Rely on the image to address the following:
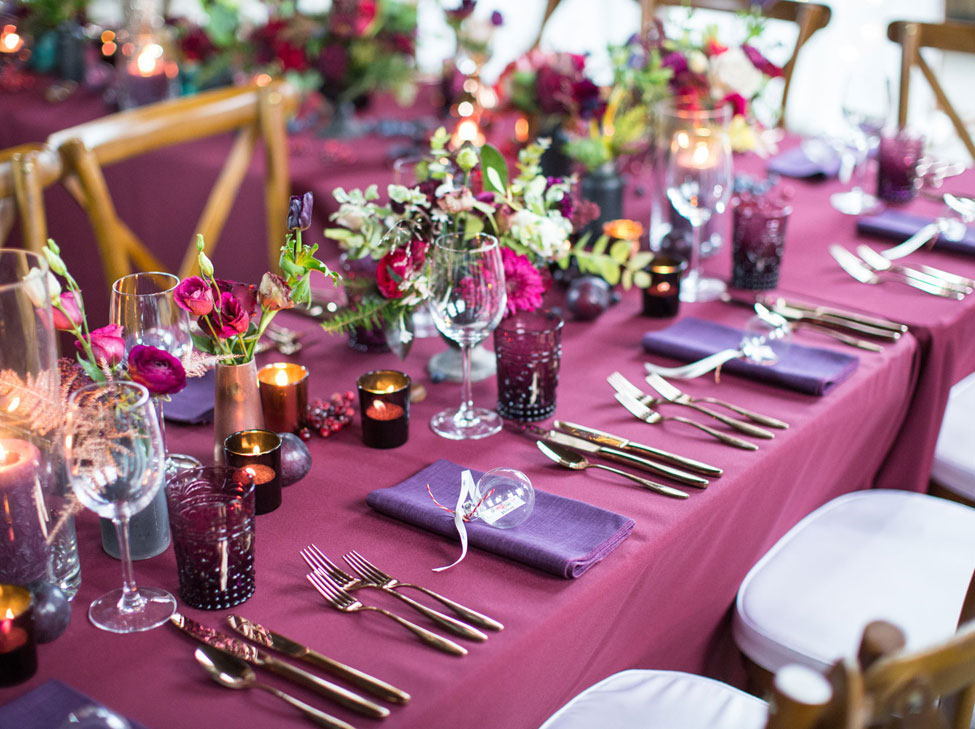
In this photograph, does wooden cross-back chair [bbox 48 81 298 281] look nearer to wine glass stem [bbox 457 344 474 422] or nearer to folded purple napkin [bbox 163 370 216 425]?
folded purple napkin [bbox 163 370 216 425]

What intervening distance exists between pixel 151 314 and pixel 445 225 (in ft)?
1.39

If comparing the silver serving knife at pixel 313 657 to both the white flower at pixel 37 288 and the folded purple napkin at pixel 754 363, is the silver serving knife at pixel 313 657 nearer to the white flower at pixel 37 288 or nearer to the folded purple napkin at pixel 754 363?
the white flower at pixel 37 288

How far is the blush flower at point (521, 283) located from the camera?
4.37ft

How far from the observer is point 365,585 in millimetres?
958

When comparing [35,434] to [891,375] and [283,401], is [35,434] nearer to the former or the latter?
[283,401]

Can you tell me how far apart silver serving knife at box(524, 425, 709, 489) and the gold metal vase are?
0.34 meters

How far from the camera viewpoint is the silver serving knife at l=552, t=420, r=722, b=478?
45.8 inches

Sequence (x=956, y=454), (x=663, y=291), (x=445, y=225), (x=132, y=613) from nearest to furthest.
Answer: (x=132, y=613), (x=445, y=225), (x=663, y=291), (x=956, y=454)

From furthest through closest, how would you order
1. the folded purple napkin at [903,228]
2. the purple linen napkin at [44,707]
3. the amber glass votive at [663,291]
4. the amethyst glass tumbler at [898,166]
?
1. the amethyst glass tumbler at [898,166]
2. the folded purple napkin at [903,228]
3. the amber glass votive at [663,291]
4. the purple linen napkin at [44,707]

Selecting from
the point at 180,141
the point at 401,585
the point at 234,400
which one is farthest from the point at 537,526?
the point at 180,141

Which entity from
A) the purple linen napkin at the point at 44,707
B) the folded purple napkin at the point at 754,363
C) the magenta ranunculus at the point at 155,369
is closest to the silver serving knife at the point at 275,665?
the purple linen napkin at the point at 44,707

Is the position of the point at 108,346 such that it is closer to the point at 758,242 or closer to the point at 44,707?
the point at 44,707

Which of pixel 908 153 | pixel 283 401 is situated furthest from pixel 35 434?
pixel 908 153

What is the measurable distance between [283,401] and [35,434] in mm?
370
